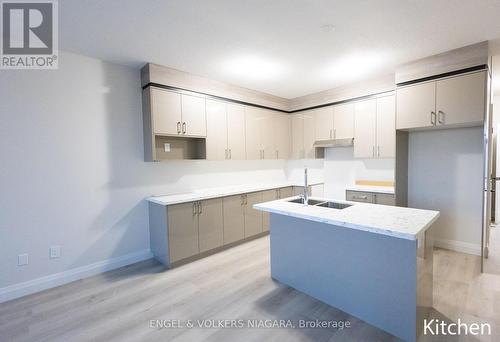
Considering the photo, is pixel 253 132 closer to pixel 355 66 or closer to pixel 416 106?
pixel 355 66

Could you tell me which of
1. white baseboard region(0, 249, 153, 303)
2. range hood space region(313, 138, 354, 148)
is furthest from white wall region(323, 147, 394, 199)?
white baseboard region(0, 249, 153, 303)

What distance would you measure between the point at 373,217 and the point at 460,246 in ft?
8.35

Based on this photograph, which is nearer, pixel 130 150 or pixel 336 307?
pixel 336 307

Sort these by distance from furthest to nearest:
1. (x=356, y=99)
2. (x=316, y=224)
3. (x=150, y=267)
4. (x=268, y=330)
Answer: (x=356, y=99) → (x=150, y=267) → (x=316, y=224) → (x=268, y=330)

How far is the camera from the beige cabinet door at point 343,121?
13.6 ft

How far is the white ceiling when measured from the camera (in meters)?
2.03

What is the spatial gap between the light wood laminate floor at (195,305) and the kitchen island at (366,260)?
0.45ft

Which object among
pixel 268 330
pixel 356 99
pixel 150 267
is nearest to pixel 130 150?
pixel 150 267

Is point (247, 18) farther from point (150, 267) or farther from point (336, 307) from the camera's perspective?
point (150, 267)

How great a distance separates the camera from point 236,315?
213 cm

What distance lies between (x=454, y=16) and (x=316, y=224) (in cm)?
225

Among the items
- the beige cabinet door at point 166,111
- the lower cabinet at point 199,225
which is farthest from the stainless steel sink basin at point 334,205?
the beige cabinet door at point 166,111

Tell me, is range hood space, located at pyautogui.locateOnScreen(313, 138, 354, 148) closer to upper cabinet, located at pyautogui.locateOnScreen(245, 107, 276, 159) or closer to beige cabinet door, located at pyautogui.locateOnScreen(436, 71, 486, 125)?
upper cabinet, located at pyautogui.locateOnScreen(245, 107, 276, 159)

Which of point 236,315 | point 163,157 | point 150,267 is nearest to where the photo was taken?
point 236,315
